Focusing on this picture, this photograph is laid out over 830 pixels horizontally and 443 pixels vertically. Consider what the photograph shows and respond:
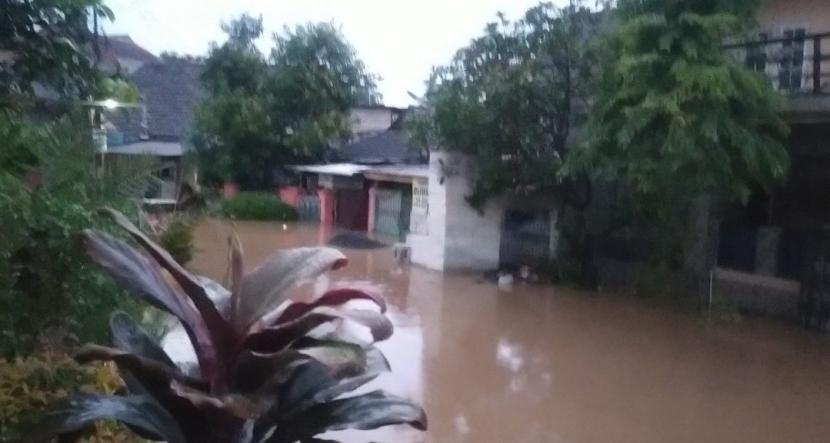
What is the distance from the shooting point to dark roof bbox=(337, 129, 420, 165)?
22156 mm

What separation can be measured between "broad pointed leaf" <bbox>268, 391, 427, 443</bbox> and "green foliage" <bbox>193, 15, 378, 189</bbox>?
19441mm

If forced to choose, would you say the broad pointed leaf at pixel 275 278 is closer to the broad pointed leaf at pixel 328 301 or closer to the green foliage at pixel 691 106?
A: the broad pointed leaf at pixel 328 301

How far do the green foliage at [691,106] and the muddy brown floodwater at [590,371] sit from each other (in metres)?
1.65

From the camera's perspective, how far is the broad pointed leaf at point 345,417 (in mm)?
2080

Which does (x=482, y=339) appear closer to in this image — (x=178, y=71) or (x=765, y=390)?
(x=765, y=390)

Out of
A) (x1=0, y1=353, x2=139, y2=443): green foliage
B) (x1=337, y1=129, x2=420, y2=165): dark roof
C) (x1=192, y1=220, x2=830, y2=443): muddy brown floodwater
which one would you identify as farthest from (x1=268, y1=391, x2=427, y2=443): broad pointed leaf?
(x1=337, y1=129, x2=420, y2=165): dark roof

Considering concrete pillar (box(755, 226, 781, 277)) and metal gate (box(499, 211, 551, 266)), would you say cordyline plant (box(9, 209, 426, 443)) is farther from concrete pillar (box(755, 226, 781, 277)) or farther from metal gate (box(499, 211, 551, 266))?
metal gate (box(499, 211, 551, 266))

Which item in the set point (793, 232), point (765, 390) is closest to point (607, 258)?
point (793, 232)

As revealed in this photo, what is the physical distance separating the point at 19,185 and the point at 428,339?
725 centimetres

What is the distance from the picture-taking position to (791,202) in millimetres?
12180

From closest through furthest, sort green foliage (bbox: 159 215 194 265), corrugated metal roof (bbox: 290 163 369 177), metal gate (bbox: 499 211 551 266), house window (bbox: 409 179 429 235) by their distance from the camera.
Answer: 1. green foliage (bbox: 159 215 194 265)
2. metal gate (bbox: 499 211 551 266)
3. house window (bbox: 409 179 429 235)
4. corrugated metal roof (bbox: 290 163 369 177)

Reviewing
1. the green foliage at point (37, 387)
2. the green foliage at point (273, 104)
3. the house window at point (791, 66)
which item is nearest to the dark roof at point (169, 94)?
the green foliage at point (273, 104)

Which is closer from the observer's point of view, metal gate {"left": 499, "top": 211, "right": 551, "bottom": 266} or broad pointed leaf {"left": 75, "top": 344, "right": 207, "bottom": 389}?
broad pointed leaf {"left": 75, "top": 344, "right": 207, "bottom": 389}

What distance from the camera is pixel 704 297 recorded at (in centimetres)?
1166
